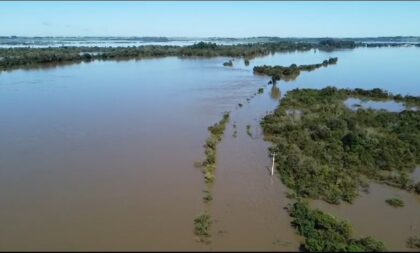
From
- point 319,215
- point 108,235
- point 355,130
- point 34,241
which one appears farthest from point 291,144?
point 34,241

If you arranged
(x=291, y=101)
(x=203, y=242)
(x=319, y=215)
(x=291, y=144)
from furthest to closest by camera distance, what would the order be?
(x=291, y=101) < (x=291, y=144) < (x=319, y=215) < (x=203, y=242)

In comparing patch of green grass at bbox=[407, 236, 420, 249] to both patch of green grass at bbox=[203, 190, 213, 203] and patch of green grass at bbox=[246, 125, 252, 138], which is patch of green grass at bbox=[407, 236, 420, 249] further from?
patch of green grass at bbox=[246, 125, 252, 138]

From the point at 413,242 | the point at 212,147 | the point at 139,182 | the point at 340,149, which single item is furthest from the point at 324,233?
the point at 212,147

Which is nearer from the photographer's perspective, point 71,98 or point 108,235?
point 108,235

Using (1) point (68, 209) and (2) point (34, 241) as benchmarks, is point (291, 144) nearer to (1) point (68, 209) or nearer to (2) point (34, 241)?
(1) point (68, 209)

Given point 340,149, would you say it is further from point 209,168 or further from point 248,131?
A: point 209,168

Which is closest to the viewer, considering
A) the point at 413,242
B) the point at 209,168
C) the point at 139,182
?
the point at 413,242

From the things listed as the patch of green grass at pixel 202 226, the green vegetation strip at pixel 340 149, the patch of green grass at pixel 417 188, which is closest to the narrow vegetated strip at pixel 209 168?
the patch of green grass at pixel 202 226
